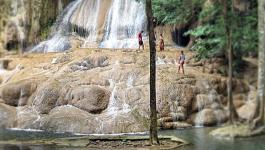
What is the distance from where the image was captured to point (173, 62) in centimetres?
3238

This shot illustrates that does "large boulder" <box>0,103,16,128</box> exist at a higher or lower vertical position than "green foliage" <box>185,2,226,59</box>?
lower

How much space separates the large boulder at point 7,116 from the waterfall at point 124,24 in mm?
10677

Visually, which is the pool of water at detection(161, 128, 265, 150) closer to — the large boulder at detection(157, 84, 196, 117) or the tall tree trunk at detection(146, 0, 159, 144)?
the tall tree trunk at detection(146, 0, 159, 144)

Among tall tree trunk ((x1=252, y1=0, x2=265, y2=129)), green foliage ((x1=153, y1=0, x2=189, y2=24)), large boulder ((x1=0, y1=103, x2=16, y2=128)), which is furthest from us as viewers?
green foliage ((x1=153, y1=0, x2=189, y2=24))

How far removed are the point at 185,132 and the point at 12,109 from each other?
33.5ft

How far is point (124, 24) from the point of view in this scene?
39.4m

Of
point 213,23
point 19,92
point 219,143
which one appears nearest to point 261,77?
point 219,143

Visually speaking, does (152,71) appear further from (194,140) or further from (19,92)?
(19,92)

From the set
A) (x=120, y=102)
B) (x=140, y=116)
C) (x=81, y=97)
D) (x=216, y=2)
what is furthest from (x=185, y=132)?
(x=216, y=2)

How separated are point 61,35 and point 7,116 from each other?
13056 mm

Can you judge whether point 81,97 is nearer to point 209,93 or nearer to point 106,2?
point 209,93

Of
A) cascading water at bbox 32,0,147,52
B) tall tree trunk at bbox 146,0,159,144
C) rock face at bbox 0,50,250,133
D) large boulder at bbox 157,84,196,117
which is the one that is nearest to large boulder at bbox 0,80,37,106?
rock face at bbox 0,50,250,133

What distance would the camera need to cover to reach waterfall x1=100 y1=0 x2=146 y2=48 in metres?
38.3

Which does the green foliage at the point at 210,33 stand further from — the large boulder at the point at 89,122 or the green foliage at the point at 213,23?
the large boulder at the point at 89,122
